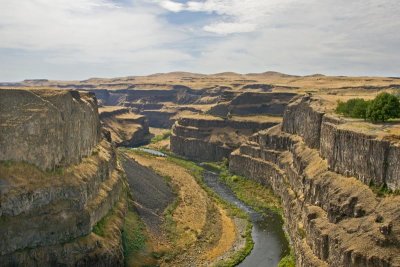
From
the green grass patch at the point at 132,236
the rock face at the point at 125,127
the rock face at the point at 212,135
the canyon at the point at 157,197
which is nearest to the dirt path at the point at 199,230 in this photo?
the canyon at the point at 157,197

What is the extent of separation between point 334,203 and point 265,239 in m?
22.2

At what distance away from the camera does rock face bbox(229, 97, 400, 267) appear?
145 feet

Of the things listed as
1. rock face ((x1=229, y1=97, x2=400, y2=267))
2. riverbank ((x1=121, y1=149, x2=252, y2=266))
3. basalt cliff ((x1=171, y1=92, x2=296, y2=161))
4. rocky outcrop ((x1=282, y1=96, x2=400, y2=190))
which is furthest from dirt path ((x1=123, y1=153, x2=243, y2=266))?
basalt cliff ((x1=171, y1=92, x2=296, y2=161))

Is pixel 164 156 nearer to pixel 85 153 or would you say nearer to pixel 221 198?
pixel 221 198

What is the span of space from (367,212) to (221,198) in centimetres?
5045

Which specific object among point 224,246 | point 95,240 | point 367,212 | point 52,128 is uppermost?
point 52,128

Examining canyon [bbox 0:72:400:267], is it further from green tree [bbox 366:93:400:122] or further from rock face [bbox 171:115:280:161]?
rock face [bbox 171:115:280:161]

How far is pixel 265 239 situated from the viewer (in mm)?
74000

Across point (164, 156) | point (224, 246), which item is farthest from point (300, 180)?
point (164, 156)

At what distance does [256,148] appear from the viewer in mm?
116000

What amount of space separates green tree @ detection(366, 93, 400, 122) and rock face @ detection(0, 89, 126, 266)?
40115mm

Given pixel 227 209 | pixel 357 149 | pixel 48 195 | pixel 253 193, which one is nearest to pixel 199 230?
pixel 227 209

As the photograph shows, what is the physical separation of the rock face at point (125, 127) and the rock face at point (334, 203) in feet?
283

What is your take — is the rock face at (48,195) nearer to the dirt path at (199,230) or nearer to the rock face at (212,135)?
the dirt path at (199,230)
